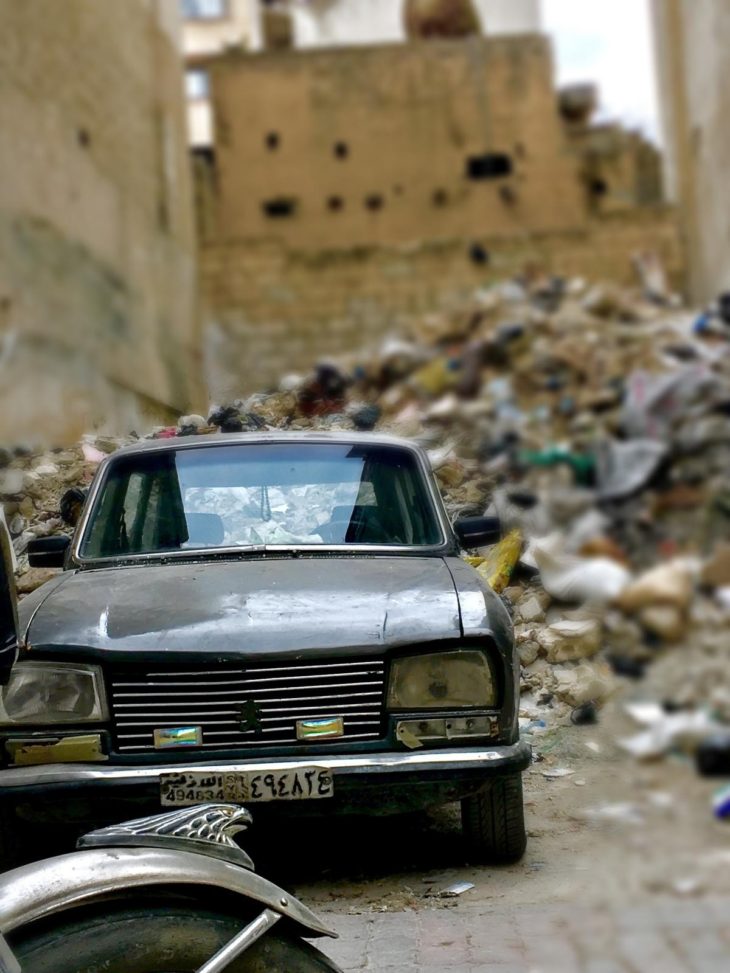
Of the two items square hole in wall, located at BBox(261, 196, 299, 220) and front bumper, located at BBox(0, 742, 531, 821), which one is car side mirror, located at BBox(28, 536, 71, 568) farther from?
square hole in wall, located at BBox(261, 196, 299, 220)

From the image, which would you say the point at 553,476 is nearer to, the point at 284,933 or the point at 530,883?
the point at 530,883

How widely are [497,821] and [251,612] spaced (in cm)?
107

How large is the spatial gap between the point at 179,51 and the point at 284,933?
25.0 metres

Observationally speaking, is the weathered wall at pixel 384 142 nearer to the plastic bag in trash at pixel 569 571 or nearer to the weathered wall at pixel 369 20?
the weathered wall at pixel 369 20

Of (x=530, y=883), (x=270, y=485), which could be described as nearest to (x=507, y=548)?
(x=270, y=485)

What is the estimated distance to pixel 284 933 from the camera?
7.22ft

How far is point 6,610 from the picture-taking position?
1.99 meters

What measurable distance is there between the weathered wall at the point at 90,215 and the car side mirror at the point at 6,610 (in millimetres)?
9249

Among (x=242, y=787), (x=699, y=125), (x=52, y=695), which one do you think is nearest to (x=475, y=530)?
(x=242, y=787)

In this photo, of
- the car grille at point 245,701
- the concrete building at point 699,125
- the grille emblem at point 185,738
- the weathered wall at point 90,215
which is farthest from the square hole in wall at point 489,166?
the grille emblem at point 185,738

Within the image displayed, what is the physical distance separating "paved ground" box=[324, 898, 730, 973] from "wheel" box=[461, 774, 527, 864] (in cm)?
41

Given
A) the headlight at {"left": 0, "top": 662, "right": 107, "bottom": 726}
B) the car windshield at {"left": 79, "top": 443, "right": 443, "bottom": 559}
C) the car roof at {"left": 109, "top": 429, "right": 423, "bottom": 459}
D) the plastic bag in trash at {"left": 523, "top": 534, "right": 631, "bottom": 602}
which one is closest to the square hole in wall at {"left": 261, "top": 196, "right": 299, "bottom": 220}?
the plastic bag in trash at {"left": 523, "top": 534, "right": 631, "bottom": 602}

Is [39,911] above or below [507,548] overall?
above

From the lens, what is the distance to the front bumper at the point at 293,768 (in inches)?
161
